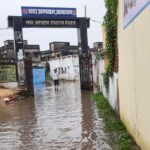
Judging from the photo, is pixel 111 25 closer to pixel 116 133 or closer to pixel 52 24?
pixel 116 133

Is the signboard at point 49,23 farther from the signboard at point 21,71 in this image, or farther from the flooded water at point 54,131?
the flooded water at point 54,131

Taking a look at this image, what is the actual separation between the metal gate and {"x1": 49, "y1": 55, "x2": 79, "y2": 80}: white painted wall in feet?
70.2

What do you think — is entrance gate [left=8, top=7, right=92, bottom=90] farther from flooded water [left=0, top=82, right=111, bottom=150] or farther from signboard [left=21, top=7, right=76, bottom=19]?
flooded water [left=0, top=82, right=111, bottom=150]

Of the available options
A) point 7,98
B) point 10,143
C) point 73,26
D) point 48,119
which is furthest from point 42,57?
point 10,143

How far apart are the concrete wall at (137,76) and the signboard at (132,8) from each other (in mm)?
91

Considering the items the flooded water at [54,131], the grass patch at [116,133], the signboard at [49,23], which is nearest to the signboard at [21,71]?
the signboard at [49,23]

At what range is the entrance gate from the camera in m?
29.7

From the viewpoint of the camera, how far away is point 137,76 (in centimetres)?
852

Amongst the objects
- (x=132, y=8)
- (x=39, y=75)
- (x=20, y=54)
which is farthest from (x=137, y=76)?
(x=39, y=75)

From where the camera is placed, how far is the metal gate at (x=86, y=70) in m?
30.2

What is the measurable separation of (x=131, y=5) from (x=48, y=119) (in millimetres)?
7438

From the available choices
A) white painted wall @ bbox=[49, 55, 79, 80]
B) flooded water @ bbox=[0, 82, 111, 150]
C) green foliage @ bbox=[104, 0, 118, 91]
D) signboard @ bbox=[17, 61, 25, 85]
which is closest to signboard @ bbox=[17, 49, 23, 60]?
signboard @ bbox=[17, 61, 25, 85]

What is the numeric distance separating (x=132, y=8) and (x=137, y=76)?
1421 millimetres

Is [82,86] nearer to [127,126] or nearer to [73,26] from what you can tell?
[73,26]
